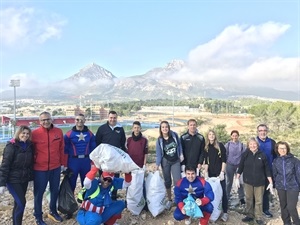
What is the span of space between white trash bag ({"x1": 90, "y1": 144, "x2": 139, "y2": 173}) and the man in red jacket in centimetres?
81

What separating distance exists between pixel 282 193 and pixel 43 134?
393 centimetres

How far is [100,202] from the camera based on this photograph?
438 centimetres

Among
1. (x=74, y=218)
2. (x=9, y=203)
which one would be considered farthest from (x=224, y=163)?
(x=9, y=203)

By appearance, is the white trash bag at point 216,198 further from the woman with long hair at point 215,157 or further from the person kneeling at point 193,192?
the person kneeling at point 193,192

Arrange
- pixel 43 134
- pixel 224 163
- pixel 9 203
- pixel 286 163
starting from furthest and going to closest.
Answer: pixel 9 203, pixel 224 163, pixel 286 163, pixel 43 134

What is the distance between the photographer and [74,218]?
5086mm

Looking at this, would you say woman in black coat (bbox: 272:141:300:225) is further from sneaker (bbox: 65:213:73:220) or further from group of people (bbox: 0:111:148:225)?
sneaker (bbox: 65:213:73:220)

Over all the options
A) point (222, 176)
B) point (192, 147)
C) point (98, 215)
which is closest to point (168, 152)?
point (192, 147)

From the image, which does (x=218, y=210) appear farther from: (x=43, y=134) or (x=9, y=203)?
(x=9, y=203)

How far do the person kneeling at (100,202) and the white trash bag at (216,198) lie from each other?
157 centimetres

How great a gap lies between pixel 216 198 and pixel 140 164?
1451 millimetres

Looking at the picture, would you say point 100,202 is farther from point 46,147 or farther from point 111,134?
point 111,134

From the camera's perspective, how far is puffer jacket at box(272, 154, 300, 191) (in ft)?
16.1

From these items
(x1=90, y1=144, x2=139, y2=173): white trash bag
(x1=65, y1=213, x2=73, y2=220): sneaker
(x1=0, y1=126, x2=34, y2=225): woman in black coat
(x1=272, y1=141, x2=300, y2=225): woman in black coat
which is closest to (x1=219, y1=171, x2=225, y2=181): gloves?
(x1=272, y1=141, x2=300, y2=225): woman in black coat
